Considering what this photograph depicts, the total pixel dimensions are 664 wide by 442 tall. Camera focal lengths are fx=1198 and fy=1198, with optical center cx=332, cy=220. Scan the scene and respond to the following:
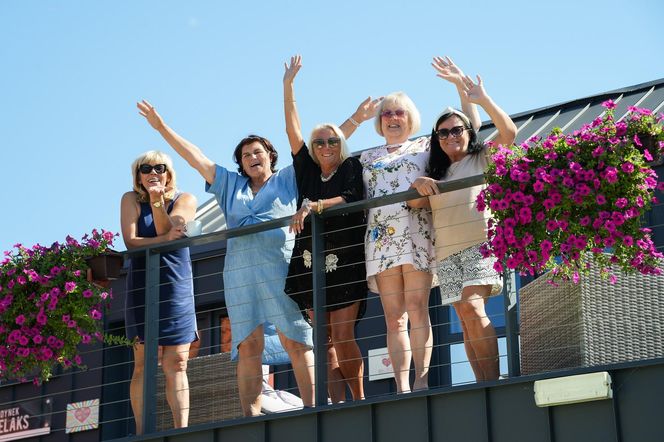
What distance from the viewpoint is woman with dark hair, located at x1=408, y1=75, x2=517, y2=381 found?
6848 mm

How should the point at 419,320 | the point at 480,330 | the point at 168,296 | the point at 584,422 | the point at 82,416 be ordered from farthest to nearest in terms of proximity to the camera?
the point at 82,416, the point at 168,296, the point at 419,320, the point at 480,330, the point at 584,422

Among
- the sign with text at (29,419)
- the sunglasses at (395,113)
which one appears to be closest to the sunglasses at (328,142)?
the sunglasses at (395,113)

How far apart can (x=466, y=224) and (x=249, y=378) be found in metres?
1.67

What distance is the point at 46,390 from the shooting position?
1247cm

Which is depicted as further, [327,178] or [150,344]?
[150,344]

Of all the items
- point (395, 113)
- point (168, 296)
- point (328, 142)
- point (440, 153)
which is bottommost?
point (168, 296)

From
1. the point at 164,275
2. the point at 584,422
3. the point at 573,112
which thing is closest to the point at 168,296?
the point at 164,275

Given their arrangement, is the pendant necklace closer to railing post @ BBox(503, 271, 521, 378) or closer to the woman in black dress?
the woman in black dress

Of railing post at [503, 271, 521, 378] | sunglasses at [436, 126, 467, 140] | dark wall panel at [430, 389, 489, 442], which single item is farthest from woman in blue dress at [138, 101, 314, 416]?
railing post at [503, 271, 521, 378]

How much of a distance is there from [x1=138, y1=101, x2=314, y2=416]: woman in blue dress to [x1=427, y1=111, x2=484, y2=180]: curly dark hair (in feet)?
3.48

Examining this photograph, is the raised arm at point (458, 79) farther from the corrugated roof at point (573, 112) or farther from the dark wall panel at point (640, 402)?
the corrugated roof at point (573, 112)

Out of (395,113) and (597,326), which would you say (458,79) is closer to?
(395,113)

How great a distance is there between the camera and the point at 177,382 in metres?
7.72

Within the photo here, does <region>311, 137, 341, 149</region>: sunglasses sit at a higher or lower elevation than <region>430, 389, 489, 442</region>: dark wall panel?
higher
